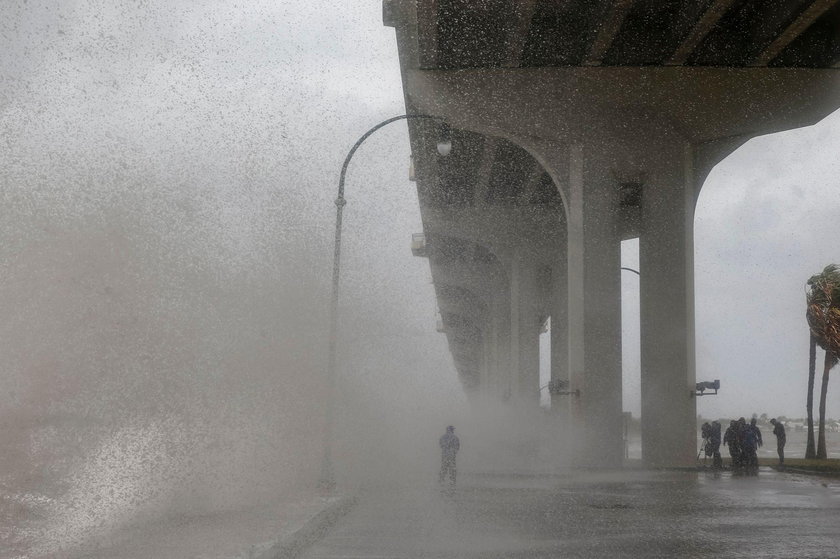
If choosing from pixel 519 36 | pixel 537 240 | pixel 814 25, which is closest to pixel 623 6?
pixel 519 36

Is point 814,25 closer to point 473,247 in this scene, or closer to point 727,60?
point 727,60

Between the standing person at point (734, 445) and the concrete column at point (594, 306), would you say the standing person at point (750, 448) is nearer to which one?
the standing person at point (734, 445)

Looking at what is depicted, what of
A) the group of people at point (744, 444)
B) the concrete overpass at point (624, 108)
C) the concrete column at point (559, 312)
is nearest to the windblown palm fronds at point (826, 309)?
the concrete column at point (559, 312)

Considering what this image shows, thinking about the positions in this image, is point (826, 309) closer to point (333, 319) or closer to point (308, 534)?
point (333, 319)

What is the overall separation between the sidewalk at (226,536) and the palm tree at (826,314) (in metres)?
34.5

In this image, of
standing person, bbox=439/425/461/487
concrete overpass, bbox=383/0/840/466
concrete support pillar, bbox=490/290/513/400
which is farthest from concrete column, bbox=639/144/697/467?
concrete support pillar, bbox=490/290/513/400

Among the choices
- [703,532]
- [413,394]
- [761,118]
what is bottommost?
[703,532]

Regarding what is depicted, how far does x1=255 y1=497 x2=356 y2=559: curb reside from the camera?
10.4 metres

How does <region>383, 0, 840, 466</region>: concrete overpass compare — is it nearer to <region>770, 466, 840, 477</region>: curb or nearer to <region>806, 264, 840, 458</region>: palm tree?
<region>770, 466, 840, 477</region>: curb

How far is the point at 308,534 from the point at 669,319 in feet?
66.0

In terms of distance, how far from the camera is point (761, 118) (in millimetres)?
30172

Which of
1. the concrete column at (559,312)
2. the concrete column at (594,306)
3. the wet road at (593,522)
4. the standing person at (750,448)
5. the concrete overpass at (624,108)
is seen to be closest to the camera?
the wet road at (593,522)

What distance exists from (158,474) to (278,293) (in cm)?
855

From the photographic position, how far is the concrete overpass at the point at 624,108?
27.1 meters
